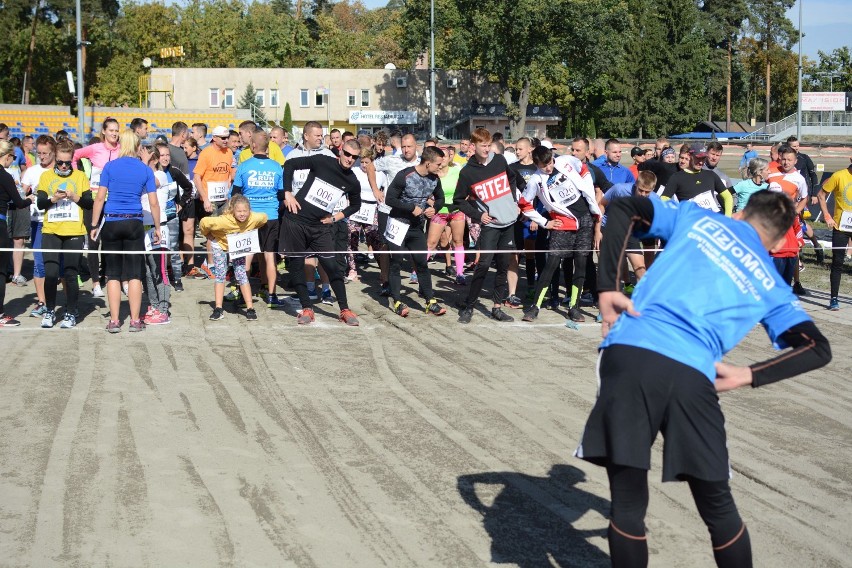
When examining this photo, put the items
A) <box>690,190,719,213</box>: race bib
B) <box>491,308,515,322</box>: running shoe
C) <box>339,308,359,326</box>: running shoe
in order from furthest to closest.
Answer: <box>690,190,719,213</box>: race bib < <box>491,308,515,322</box>: running shoe < <box>339,308,359,326</box>: running shoe

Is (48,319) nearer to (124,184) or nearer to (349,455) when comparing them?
(124,184)

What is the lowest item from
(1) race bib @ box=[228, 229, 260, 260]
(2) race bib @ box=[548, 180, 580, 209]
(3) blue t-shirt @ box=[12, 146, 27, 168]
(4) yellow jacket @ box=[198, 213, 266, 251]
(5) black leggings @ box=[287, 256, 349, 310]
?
(5) black leggings @ box=[287, 256, 349, 310]

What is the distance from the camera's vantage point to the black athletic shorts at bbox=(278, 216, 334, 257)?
1207 cm

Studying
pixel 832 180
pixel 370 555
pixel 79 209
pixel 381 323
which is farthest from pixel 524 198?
pixel 370 555

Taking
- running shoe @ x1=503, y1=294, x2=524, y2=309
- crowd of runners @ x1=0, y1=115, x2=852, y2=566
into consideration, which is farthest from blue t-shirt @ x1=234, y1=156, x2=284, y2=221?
running shoe @ x1=503, y1=294, x2=524, y2=309

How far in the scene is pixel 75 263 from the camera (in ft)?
38.3

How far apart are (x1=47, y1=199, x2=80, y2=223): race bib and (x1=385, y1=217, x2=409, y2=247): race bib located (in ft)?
12.4

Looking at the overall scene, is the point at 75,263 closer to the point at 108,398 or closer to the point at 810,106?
the point at 108,398

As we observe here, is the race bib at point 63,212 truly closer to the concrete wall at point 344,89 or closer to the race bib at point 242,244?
the race bib at point 242,244

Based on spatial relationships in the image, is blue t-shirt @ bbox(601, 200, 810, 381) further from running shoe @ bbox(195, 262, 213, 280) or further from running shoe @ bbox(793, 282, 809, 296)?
running shoe @ bbox(195, 262, 213, 280)

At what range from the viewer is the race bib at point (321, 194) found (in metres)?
12.0

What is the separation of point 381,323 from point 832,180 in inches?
264

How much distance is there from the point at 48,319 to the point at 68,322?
0.84ft

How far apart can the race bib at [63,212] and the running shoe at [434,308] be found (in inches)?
175
